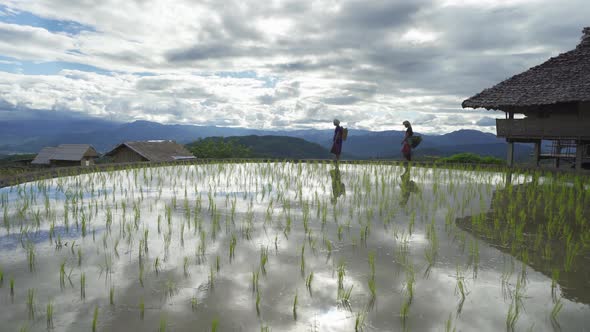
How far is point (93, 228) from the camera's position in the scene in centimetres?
400

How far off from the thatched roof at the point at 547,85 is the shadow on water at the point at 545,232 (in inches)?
253

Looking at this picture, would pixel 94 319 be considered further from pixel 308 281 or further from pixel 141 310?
pixel 308 281

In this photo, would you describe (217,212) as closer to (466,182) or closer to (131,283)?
(131,283)

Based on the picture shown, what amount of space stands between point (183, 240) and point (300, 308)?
71.3 inches

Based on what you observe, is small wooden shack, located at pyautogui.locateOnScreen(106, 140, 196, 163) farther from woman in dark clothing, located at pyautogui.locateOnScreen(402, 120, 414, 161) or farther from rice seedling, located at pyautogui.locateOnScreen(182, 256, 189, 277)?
rice seedling, located at pyautogui.locateOnScreen(182, 256, 189, 277)

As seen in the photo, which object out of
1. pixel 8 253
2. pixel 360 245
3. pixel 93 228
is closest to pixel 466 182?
pixel 360 245

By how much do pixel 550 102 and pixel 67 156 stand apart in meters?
36.9

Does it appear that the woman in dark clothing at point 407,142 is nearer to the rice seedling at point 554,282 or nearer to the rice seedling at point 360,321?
the rice seedling at point 554,282

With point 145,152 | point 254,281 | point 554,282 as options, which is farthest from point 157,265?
point 145,152

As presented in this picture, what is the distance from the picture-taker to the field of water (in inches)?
85.3

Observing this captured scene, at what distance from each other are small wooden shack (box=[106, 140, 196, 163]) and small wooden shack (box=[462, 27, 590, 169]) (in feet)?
63.6

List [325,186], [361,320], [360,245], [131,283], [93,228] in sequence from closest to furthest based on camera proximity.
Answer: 1. [361,320]
2. [131,283]
3. [360,245]
4. [93,228]
5. [325,186]

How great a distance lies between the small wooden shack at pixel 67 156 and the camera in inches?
1283

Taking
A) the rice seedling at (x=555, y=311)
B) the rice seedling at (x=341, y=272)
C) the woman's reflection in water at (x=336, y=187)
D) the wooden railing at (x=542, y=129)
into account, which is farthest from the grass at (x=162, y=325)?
the wooden railing at (x=542, y=129)
